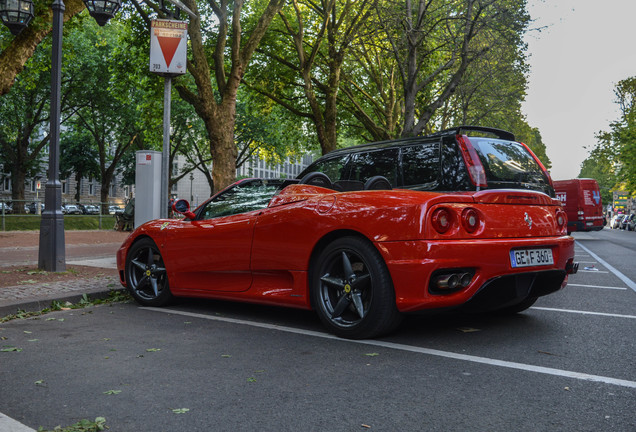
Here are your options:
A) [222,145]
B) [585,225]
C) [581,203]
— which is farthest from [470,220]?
[585,225]

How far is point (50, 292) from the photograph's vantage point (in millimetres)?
6672

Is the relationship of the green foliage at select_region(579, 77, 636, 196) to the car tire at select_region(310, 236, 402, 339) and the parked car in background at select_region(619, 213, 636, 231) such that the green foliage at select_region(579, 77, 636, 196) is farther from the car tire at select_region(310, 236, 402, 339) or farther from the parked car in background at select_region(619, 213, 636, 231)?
the car tire at select_region(310, 236, 402, 339)

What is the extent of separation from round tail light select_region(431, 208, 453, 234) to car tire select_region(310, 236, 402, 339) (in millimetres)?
469

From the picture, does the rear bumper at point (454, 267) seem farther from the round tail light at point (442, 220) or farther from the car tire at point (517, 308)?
the car tire at point (517, 308)

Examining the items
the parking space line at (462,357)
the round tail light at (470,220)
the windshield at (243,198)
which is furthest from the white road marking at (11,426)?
Answer: the windshield at (243,198)

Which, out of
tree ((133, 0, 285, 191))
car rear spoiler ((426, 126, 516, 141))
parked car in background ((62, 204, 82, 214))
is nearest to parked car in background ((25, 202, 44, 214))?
tree ((133, 0, 285, 191))

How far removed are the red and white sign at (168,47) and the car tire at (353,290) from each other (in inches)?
229

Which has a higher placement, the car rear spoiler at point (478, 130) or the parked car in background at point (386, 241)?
the car rear spoiler at point (478, 130)

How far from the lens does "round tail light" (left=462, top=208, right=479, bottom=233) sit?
4312mm

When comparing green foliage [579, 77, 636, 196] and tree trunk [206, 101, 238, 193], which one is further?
green foliage [579, 77, 636, 196]

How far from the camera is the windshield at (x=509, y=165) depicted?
5.15 m

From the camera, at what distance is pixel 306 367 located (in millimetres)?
3830

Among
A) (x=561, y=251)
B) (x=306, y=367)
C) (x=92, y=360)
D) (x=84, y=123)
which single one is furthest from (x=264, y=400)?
(x=84, y=123)

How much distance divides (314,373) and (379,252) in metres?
1.09
